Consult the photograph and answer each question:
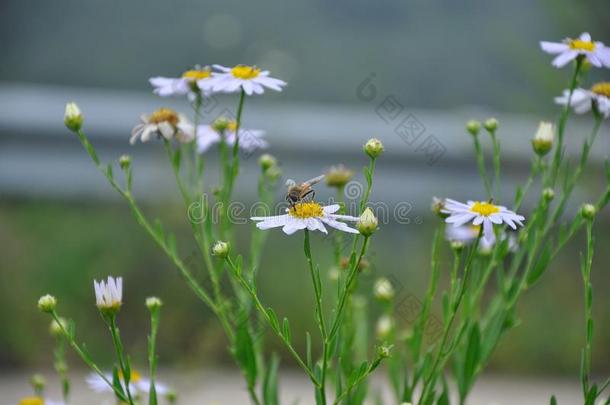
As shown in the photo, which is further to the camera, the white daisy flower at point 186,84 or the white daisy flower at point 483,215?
the white daisy flower at point 186,84

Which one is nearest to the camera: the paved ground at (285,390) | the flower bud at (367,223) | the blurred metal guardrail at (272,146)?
the flower bud at (367,223)

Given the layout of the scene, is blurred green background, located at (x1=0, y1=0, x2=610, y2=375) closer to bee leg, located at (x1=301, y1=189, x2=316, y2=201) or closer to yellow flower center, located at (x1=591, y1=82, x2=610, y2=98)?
bee leg, located at (x1=301, y1=189, x2=316, y2=201)

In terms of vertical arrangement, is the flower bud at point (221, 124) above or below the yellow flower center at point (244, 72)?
below

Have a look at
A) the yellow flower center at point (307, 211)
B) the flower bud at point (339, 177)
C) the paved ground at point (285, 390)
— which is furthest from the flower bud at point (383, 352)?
the paved ground at point (285, 390)

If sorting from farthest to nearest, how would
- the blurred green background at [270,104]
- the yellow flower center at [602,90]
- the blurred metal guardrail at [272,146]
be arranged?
the blurred metal guardrail at [272,146] → the blurred green background at [270,104] → the yellow flower center at [602,90]

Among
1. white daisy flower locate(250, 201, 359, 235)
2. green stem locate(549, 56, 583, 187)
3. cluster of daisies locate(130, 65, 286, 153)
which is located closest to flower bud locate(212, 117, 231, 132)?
cluster of daisies locate(130, 65, 286, 153)

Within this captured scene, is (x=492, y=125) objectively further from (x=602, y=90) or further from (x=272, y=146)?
(x=272, y=146)

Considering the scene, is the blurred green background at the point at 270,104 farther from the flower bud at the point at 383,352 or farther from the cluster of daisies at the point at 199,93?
the flower bud at the point at 383,352
